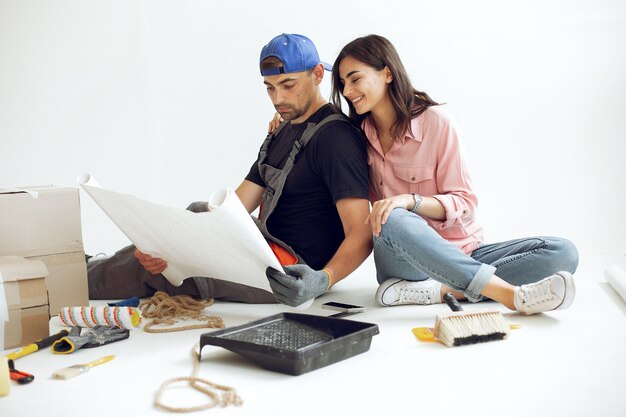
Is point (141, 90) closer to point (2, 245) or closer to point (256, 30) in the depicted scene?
point (256, 30)

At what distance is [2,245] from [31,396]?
79 cm

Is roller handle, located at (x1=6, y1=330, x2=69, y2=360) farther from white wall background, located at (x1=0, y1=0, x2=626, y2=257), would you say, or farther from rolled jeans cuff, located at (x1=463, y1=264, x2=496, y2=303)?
white wall background, located at (x1=0, y1=0, x2=626, y2=257)

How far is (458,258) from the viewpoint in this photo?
2.14 meters

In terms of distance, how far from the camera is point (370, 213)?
2248mm

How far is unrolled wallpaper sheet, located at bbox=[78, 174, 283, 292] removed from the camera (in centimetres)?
187

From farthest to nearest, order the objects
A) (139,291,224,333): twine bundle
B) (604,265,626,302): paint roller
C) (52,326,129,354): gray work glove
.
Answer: (604,265,626,302): paint roller, (139,291,224,333): twine bundle, (52,326,129,354): gray work glove

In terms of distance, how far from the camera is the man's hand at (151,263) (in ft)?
7.81

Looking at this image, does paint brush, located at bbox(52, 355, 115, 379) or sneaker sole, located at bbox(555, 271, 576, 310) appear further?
sneaker sole, located at bbox(555, 271, 576, 310)

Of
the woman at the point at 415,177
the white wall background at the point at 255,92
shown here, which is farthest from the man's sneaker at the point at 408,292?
the white wall background at the point at 255,92

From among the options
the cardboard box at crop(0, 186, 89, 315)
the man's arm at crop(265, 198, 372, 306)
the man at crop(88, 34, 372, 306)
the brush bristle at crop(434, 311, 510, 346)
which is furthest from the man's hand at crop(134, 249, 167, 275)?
the brush bristle at crop(434, 311, 510, 346)

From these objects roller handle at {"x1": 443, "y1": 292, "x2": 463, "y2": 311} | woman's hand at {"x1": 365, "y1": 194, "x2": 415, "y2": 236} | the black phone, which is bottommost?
the black phone

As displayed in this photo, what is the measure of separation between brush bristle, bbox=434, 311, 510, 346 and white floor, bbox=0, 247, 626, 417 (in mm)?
24

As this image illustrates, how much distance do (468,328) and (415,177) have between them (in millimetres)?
602

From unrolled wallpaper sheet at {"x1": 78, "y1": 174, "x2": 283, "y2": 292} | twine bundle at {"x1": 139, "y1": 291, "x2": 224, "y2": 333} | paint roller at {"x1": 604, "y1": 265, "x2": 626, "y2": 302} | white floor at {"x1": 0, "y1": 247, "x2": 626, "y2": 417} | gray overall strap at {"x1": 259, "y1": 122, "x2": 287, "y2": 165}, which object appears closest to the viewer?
white floor at {"x1": 0, "y1": 247, "x2": 626, "y2": 417}
